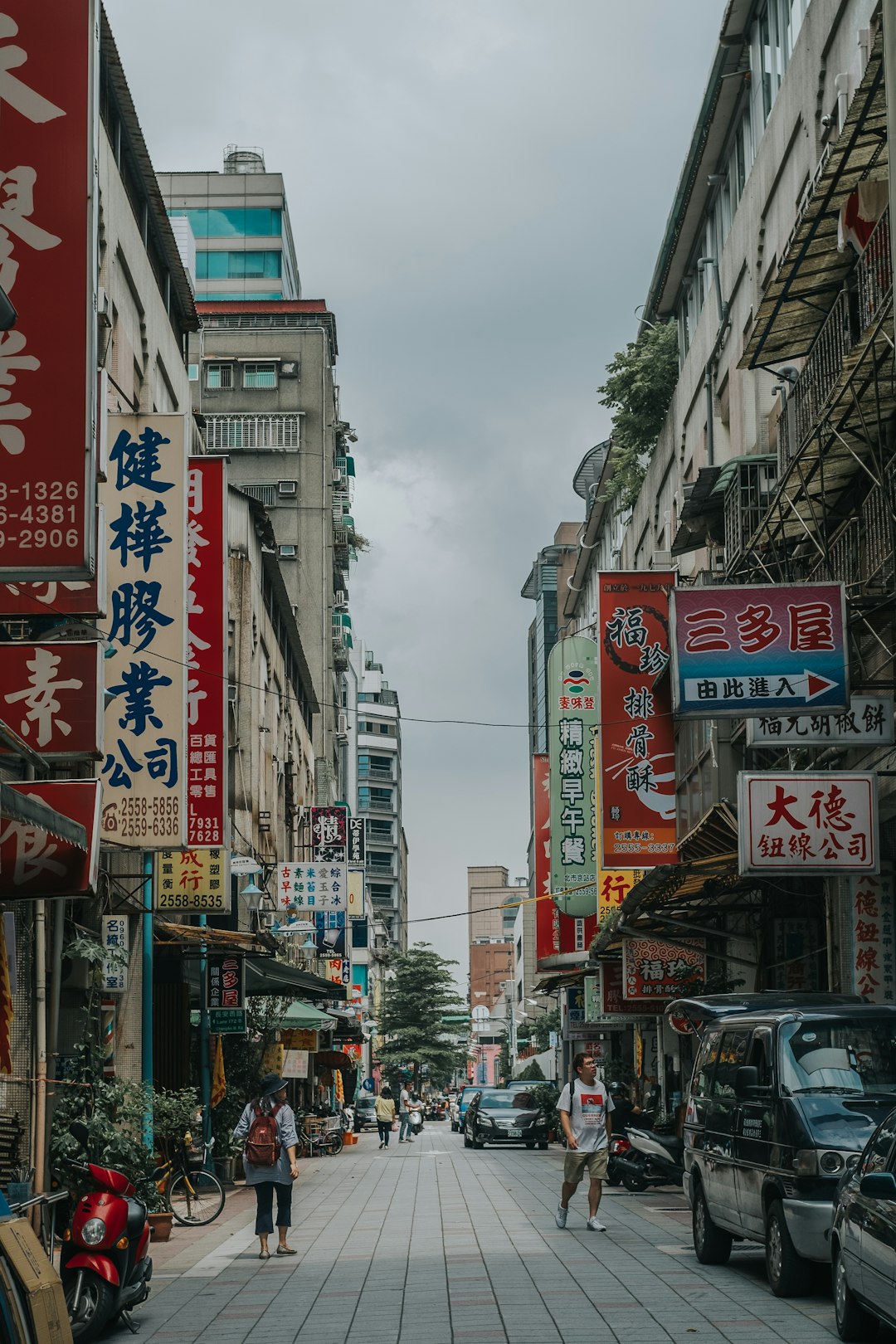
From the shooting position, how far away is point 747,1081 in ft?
41.9

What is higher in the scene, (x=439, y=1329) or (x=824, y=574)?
(x=824, y=574)

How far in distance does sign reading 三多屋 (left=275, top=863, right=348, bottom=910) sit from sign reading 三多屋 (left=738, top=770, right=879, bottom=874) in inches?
869

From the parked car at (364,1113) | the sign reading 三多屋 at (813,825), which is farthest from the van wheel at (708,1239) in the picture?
the parked car at (364,1113)

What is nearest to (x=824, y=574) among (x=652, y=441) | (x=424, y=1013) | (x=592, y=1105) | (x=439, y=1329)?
(x=592, y=1105)

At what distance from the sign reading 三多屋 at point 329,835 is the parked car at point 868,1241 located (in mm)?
40033

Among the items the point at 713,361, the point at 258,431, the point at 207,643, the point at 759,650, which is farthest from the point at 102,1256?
the point at 258,431

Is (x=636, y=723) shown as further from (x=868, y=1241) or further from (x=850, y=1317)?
(x=868, y=1241)

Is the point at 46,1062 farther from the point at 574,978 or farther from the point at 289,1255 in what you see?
the point at 574,978

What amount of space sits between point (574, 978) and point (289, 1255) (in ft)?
80.6

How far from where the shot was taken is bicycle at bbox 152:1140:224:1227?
19312 millimetres

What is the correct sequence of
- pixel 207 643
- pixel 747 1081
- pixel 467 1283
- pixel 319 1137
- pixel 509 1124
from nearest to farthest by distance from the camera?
pixel 747 1081, pixel 467 1283, pixel 207 643, pixel 319 1137, pixel 509 1124

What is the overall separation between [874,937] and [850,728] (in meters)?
2.76

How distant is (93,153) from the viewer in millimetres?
10055

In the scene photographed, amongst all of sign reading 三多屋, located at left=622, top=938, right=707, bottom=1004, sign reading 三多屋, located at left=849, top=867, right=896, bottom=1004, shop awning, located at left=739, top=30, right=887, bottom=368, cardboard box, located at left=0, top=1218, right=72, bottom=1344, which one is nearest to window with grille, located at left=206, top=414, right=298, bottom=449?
sign reading 三多屋, located at left=622, top=938, right=707, bottom=1004
